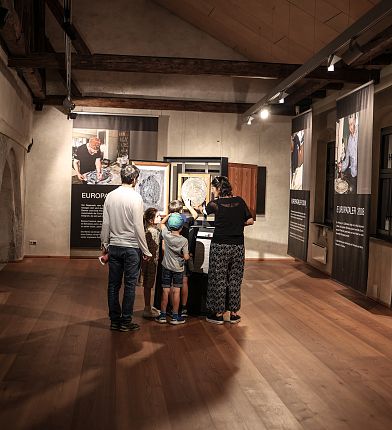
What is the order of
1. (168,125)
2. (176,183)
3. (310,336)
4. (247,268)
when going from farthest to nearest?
(168,125)
(247,268)
(176,183)
(310,336)

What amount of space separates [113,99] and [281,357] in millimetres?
8271

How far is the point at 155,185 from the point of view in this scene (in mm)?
9250

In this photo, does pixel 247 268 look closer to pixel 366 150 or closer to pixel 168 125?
pixel 168 125

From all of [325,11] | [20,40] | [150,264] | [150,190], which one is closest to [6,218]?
[150,190]

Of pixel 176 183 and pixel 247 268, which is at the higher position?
pixel 176 183

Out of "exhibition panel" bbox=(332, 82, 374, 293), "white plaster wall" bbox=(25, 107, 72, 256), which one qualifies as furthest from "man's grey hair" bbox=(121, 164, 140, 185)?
"white plaster wall" bbox=(25, 107, 72, 256)

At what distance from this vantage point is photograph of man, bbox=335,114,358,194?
8211 millimetres

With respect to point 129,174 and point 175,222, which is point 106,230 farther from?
point 175,222

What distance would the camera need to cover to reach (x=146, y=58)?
9648 mm

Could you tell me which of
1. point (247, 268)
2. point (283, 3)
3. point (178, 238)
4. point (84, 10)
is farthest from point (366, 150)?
point (84, 10)

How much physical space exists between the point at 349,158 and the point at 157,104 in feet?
17.6

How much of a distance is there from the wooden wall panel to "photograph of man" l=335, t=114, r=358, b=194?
3611 millimetres

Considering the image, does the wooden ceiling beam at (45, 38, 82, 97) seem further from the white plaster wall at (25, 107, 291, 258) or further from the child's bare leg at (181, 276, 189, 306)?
the child's bare leg at (181, 276, 189, 306)

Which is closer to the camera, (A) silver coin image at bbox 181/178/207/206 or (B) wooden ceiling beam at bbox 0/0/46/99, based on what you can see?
(B) wooden ceiling beam at bbox 0/0/46/99
